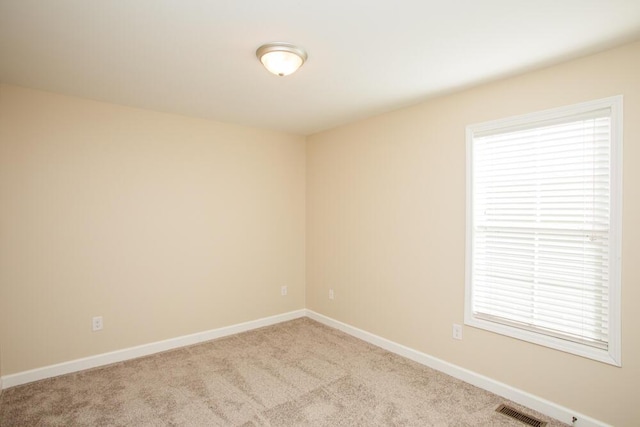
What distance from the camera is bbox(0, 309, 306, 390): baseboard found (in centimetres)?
273

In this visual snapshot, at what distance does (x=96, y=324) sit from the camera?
3.06 m

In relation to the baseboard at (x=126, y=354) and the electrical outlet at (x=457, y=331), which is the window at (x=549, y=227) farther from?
the baseboard at (x=126, y=354)

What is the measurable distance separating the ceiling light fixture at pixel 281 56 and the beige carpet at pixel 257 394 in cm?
238

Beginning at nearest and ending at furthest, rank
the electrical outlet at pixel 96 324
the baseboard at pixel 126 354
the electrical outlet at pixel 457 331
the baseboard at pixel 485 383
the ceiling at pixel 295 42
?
the ceiling at pixel 295 42 < the baseboard at pixel 485 383 < the baseboard at pixel 126 354 < the electrical outlet at pixel 457 331 < the electrical outlet at pixel 96 324

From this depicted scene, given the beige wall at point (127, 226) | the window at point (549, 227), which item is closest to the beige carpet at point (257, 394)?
the beige wall at point (127, 226)

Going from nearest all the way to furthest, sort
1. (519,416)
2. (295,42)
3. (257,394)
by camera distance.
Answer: (295,42) → (519,416) → (257,394)

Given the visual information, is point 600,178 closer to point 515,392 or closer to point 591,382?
point 591,382

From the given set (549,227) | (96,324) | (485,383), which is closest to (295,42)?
(549,227)

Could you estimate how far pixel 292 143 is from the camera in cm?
448

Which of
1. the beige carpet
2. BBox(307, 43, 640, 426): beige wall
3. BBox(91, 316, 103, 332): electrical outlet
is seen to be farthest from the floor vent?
BBox(91, 316, 103, 332): electrical outlet

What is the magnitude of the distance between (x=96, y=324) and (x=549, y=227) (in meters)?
3.89

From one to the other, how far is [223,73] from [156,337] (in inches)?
105

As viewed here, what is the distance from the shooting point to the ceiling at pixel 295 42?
1.69 m

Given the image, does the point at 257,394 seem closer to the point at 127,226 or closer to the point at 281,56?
the point at 127,226
